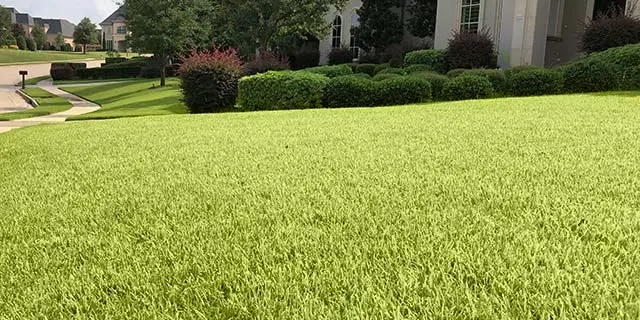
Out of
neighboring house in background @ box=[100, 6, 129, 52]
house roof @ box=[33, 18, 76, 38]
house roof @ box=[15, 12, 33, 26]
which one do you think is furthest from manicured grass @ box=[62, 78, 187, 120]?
house roof @ box=[33, 18, 76, 38]

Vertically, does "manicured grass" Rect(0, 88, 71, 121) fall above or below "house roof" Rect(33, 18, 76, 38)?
below

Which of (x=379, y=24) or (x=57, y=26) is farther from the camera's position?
(x=57, y=26)

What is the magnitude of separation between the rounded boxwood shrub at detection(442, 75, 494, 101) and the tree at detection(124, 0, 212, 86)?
16.9m

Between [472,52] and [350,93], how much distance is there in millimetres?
6309

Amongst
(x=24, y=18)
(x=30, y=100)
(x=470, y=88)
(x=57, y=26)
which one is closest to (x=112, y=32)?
(x=24, y=18)

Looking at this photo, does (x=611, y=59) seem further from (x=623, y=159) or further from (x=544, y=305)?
(x=544, y=305)

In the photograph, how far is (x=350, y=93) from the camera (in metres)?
11.6

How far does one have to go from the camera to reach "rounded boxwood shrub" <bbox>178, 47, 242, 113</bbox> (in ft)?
46.1

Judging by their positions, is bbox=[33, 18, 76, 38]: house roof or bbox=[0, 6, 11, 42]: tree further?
bbox=[33, 18, 76, 38]: house roof

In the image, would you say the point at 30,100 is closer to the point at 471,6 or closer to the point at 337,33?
the point at 337,33

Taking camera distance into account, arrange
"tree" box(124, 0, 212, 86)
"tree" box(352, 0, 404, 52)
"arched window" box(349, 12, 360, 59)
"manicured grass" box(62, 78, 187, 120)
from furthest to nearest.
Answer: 1. "arched window" box(349, 12, 360, 59)
2. "tree" box(352, 0, 404, 52)
3. "tree" box(124, 0, 212, 86)
4. "manicured grass" box(62, 78, 187, 120)

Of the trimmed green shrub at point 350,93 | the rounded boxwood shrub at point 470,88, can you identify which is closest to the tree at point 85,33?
the trimmed green shrub at point 350,93

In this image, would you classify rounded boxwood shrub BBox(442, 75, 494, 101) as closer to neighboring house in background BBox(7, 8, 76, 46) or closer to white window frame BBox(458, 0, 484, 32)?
white window frame BBox(458, 0, 484, 32)

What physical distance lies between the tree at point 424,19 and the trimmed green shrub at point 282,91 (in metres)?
11.3
